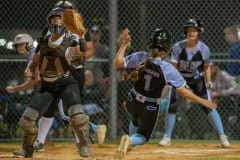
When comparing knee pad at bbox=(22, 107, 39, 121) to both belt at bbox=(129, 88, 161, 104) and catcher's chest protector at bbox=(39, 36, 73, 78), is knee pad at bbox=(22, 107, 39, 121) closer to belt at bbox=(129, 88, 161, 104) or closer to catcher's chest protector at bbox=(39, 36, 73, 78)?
catcher's chest protector at bbox=(39, 36, 73, 78)

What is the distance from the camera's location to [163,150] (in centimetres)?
1022

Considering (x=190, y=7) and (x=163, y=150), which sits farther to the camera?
(x=190, y=7)

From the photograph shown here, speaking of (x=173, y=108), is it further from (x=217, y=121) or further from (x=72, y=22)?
(x=72, y=22)

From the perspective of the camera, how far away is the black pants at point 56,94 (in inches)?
318

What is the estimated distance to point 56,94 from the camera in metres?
8.30

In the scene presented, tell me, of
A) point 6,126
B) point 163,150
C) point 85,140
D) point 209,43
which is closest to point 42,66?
point 85,140

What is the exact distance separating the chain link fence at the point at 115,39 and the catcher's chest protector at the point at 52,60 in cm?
386

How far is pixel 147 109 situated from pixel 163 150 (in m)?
2.36

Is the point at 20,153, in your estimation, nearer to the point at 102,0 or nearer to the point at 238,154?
the point at 238,154

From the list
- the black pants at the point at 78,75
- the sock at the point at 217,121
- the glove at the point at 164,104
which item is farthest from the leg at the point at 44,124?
the sock at the point at 217,121

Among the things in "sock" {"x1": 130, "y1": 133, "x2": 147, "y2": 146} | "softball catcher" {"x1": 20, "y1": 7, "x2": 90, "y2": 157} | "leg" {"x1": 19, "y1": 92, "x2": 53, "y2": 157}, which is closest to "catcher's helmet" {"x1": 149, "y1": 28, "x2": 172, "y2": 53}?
"softball catcher" {"x1": 20, "y1": 7, "x2": 90, "y2": 157}

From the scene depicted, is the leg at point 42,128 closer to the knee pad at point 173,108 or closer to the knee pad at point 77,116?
the knee pad at point 77,116

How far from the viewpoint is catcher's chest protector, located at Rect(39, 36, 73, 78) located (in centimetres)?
822

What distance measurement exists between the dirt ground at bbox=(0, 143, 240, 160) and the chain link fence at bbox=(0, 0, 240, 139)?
1140 millimetres
